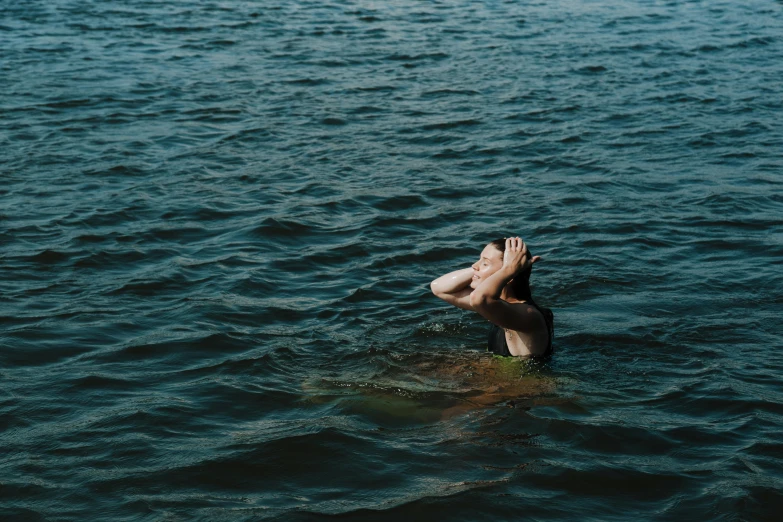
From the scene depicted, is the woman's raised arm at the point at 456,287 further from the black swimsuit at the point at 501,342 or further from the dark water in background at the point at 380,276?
the dark water in background at the point at 380,276

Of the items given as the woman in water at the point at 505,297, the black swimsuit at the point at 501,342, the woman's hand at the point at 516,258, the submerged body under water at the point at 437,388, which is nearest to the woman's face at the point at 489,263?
the woman in water at the point at 505,297

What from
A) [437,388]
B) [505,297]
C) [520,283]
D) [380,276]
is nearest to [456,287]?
[505,297]

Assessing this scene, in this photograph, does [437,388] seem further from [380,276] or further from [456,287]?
[380,276]

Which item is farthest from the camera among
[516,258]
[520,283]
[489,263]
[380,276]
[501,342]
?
[380,276]

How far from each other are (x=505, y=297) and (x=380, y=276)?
2.68 m

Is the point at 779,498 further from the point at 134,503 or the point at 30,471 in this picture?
the point at 30,471

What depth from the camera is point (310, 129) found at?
14578mm

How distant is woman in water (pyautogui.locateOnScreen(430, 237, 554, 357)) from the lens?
698 centimetres

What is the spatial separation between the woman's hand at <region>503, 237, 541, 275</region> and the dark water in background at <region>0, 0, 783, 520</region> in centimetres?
103

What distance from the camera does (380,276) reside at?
9969mm

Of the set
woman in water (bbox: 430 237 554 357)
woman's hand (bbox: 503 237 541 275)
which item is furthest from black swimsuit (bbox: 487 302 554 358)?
woman's hand (bbox: 503 237 541 275)

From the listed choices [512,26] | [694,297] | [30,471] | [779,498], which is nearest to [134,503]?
[30,471]

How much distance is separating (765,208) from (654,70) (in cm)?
662

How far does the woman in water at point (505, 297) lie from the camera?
6.98 metres
